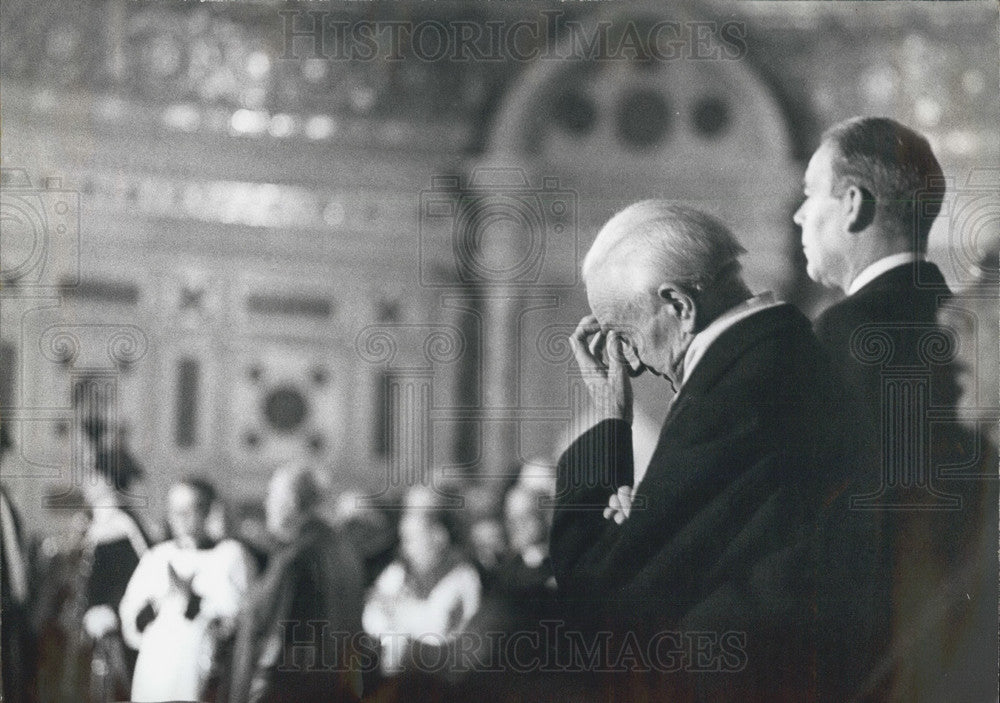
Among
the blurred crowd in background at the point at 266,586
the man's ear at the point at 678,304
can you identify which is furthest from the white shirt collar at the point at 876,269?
the blurred crowd in background at the point at 266,586

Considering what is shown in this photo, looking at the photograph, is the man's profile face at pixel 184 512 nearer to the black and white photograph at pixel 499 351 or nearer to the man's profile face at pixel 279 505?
the black and white photograph at pixel 499 351

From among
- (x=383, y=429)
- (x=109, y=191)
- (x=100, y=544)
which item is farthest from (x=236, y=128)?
(x=100, y=544)

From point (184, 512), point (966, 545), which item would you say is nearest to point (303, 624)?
point (184, 512)

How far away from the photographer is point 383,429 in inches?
179

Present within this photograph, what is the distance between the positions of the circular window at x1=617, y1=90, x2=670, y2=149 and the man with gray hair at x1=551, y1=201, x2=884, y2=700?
495 millimetres

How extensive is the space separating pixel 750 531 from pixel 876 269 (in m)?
1.16

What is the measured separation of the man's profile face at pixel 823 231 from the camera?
443cm

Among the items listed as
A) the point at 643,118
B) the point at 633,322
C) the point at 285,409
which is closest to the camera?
the point at 633,322

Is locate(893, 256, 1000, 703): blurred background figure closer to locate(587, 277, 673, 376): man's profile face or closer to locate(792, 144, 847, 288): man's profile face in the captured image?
locate(792, 144, 847, 288): man's profile face

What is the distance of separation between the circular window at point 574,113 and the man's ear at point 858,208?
3.59ft

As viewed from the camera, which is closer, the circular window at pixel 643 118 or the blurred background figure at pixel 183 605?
the blurred background figure at pixel 183 605

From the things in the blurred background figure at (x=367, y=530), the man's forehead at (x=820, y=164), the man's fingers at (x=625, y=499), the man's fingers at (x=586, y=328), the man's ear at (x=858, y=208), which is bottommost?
the blurred background figure at (x=367, y=530)

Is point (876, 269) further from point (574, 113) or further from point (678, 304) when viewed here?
point (574, 113)

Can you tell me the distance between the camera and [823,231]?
4430 mm
